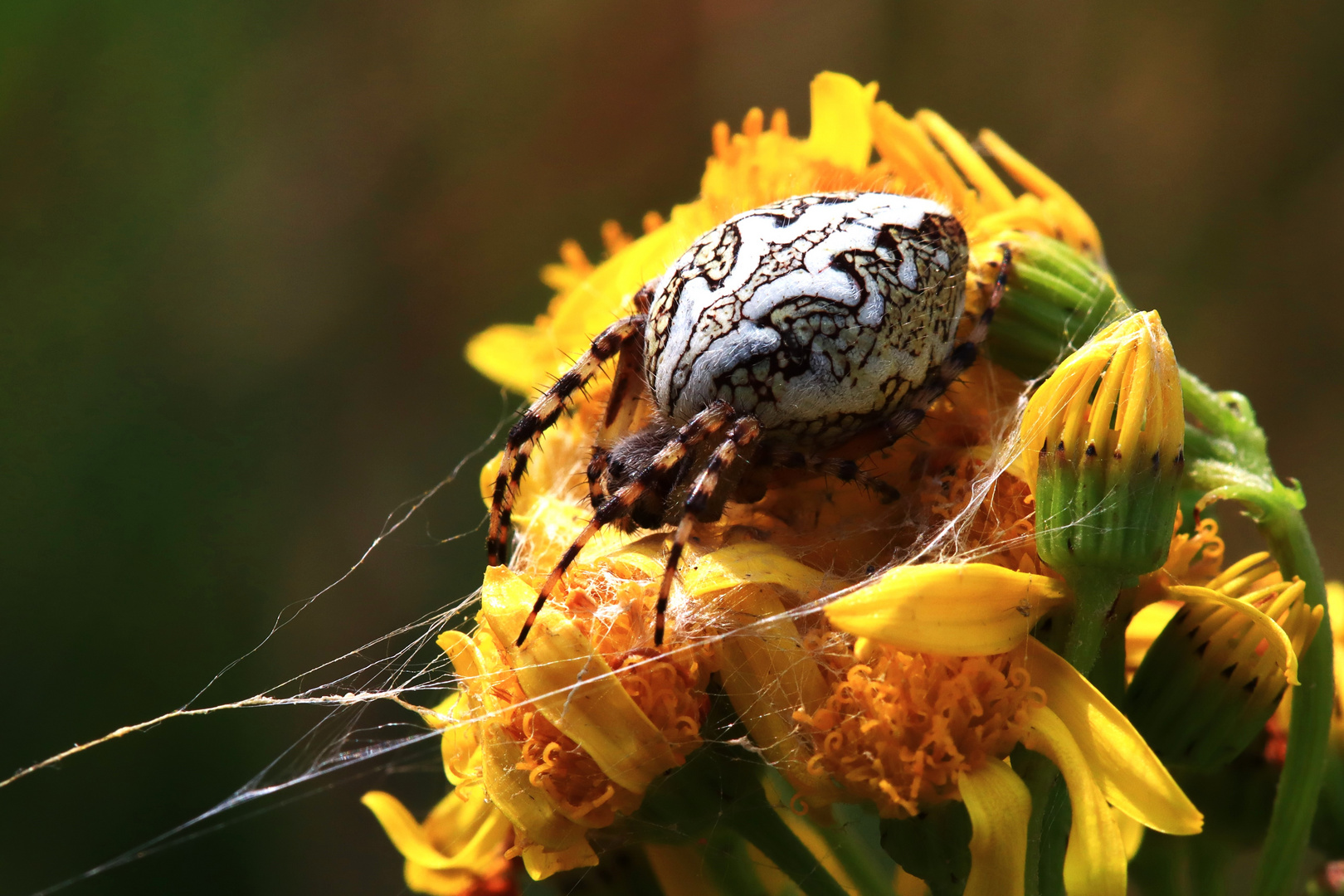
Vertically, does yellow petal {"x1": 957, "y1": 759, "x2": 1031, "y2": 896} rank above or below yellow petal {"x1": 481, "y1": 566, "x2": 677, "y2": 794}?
below

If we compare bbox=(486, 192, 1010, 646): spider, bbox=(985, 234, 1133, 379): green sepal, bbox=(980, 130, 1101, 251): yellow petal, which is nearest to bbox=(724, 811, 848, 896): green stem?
bbox=(486, 192, 1010, 646): spider

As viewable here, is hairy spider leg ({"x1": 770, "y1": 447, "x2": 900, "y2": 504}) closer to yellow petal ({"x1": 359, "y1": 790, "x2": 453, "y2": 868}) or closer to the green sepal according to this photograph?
the green sepal

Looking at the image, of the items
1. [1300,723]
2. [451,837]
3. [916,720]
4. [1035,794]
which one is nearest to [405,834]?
[451,837]

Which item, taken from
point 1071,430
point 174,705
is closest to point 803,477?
point 1071,430

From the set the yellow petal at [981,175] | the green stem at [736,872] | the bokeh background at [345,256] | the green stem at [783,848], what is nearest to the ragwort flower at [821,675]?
the green stem at [783,848]

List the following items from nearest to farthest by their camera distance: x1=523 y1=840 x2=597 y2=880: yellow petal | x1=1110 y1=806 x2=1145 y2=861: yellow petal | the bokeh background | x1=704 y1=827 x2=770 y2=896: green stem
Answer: x1=523 y1=840 x2=597 y2=880: yellow petal < x1=704 y1=827 x2=770 y2=896: green stem < x1=1110 y1=806 x2=1145 y2=861: yellow petal < the bokeh background

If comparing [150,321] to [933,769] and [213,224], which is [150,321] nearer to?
[213,224]

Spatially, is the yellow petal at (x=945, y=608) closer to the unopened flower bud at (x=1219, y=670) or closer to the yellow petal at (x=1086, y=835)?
the yellow petal at (x=1086, y=835)
